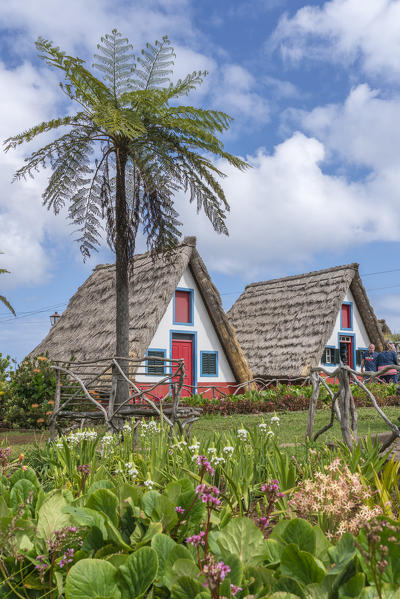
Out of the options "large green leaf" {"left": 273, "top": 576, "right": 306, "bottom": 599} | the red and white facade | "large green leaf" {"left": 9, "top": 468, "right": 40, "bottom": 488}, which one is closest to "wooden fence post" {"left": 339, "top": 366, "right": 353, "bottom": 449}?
"large green leaf" {"left": 9, "top": 468, "right": 40, "bottom": 488}

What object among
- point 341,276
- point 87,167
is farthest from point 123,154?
point 341,276

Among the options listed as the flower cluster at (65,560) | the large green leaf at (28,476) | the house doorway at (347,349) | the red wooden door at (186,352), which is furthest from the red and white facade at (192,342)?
the flower cluster at (65,560)

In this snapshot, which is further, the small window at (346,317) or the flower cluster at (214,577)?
the small window at (346,317)

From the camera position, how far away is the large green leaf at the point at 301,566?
1519 mm

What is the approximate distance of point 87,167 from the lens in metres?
13.0

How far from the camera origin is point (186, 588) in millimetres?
1444

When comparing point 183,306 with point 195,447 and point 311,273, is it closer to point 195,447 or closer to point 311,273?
point 311,273

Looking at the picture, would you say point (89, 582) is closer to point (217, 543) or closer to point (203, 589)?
point (203, 589)

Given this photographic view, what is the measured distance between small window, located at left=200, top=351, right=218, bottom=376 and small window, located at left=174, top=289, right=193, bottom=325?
125 cm

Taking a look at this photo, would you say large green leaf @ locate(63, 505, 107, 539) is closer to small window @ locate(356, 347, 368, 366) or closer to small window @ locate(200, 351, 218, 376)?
small window @ locate(200, 351, 218, 376)

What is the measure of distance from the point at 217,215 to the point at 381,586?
11.6 meters

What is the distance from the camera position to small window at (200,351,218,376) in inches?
715

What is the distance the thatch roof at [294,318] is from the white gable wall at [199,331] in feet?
9.53

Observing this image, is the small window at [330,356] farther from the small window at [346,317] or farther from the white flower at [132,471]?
the white flower at [132,471]
